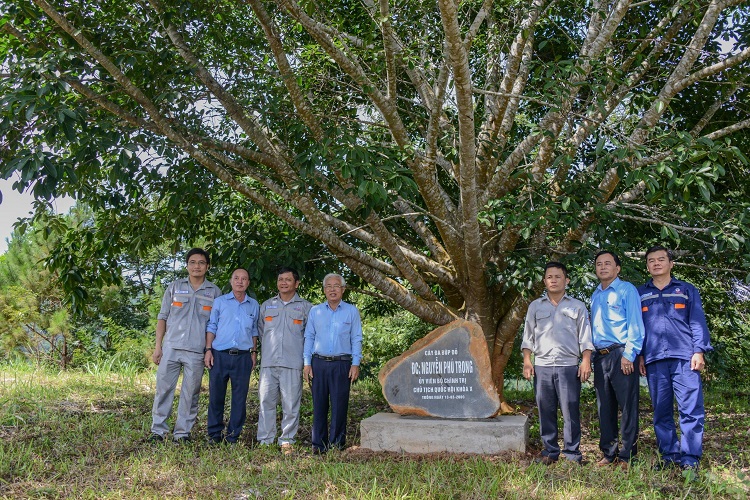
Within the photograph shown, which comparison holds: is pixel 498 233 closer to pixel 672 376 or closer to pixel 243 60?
pixel 672 376

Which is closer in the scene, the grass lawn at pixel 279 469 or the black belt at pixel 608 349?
the grass lawn at pixel 279 469

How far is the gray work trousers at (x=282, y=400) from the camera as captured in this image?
19.6ft

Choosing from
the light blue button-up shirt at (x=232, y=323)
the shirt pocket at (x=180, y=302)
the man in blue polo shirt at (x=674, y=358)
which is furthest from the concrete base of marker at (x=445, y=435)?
the shirt pocket at (x=180, y=302)

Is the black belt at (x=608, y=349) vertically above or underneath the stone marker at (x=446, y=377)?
above

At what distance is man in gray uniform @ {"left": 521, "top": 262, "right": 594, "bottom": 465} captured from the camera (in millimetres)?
5359

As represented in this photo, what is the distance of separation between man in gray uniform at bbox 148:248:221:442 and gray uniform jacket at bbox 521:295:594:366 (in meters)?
3.00

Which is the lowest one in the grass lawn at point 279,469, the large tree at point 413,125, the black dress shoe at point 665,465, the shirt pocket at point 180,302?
the grass lawn at point 279,469

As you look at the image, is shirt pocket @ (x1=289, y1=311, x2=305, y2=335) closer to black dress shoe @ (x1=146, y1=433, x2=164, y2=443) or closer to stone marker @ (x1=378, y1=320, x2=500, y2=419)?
stone marker @ (x1=378, y1=320, x2=500, y2=419)

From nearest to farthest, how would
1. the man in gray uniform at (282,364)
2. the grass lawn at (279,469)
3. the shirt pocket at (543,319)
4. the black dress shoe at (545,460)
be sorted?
the grass lawn at (279,469), the black dress shoe at (545,460), the shirt pocket at (543,319), the man in gray uniform at (282,364)

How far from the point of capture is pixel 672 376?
514 centimetres

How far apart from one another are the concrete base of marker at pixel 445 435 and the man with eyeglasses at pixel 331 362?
11.4 inches

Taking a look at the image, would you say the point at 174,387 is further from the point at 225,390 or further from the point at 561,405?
the point at 561,405

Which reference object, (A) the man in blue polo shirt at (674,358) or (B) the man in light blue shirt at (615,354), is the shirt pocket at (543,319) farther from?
(A) the man in blue polo shirt at (674,358)

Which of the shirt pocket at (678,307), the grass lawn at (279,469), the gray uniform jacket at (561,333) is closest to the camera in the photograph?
the grass lawn at (279,469)
